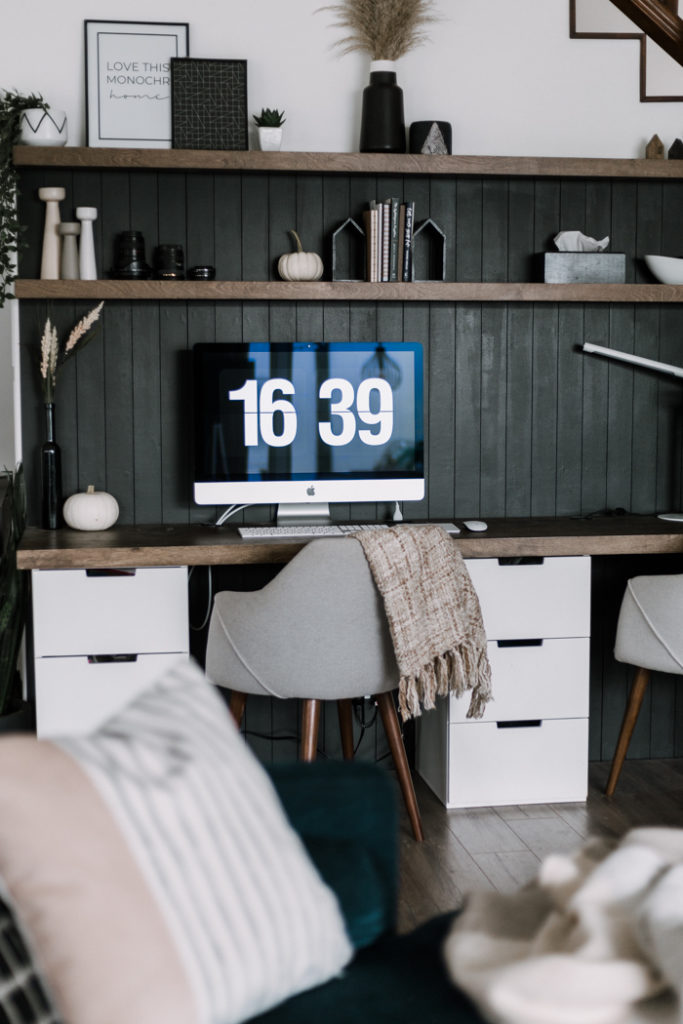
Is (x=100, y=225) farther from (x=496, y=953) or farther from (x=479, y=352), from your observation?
(x=496, y=953)

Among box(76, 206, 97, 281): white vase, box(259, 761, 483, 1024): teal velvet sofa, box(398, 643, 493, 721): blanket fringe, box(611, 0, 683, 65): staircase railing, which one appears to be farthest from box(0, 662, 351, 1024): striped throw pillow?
box(76, 206, 97, 281): white vase

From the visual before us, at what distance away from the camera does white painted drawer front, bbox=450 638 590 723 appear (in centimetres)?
323

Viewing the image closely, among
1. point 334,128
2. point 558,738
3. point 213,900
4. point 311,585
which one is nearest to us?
point 213,900

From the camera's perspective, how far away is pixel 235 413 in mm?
3447

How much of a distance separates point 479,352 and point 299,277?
0.64 meters

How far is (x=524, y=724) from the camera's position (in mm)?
3301

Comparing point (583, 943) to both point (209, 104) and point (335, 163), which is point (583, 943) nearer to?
point (335, 163)

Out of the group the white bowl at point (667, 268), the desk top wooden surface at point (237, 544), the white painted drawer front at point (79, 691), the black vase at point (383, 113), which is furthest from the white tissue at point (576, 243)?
the white painted drawer front at point (79, 691)

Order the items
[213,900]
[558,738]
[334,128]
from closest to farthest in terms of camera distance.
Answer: [213,900], [558,738], [334,128]

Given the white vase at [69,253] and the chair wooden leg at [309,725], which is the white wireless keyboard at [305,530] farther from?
the white vase at [69,253]

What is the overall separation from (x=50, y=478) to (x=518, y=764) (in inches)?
62.4

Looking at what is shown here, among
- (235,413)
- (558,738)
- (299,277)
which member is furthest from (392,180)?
(558,738)

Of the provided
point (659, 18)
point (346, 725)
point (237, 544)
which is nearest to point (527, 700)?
point (346, 725)

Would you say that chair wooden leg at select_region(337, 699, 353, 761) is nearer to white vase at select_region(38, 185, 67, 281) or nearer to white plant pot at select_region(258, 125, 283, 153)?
white vase at select_region(38, 185, 67, 281)
